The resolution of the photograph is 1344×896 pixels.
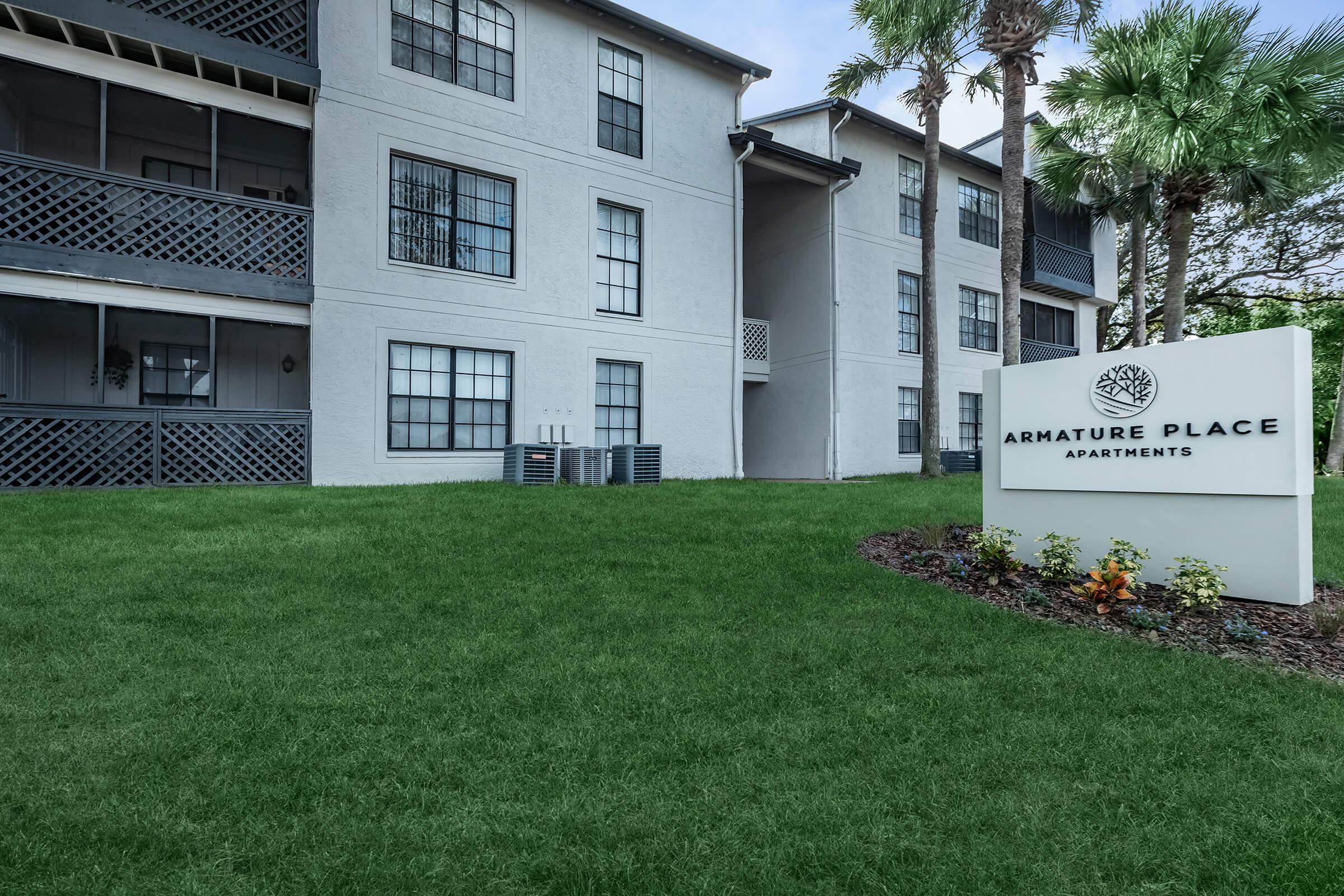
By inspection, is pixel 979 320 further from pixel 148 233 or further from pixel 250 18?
pixel 148 233

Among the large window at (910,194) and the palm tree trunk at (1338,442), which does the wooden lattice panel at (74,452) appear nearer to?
the large window at (910,194)

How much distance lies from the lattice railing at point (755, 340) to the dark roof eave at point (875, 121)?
16.1 feet

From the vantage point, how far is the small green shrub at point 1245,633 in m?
4.84

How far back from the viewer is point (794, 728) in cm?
344

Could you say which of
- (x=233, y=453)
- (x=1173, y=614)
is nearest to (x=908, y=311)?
(x=1173, y=614)

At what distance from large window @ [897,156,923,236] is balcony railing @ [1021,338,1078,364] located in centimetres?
484

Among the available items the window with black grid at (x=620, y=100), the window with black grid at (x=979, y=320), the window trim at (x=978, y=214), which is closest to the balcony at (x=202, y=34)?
the window with black grid at (x=620, y=100)

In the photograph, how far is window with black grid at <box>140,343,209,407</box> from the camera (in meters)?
12.9

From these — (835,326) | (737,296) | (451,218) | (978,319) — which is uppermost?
(451,218)

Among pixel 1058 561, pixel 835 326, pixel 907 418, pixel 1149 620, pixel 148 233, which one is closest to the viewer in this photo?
pixel 1149 620

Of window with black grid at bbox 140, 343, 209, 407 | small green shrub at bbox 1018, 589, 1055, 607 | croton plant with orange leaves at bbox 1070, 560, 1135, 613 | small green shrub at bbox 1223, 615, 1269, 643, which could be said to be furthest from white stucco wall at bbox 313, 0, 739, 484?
small green shrub at bbox 1223, 615, 1269, 643

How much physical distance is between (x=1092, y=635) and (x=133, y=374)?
564 inches

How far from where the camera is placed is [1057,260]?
22656 millimetres

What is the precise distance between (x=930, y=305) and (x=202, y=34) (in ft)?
44.3
